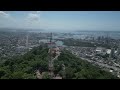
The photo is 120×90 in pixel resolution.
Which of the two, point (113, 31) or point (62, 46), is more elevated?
point (113, 31)

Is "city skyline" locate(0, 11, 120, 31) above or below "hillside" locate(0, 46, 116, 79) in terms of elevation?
above

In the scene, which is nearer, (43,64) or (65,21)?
(43,64)

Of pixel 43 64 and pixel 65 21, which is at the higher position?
pixel 65 21

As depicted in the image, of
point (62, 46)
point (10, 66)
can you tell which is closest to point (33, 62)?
point (10, 66)

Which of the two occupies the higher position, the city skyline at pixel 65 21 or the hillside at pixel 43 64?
the city skyline at pixel 65 21

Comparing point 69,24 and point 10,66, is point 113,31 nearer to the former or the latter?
point 69,24

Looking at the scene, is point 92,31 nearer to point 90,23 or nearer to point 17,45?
point 90,23
